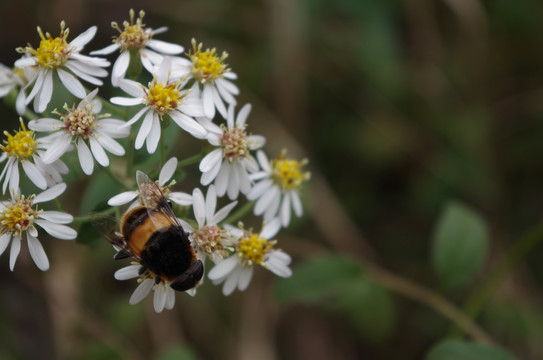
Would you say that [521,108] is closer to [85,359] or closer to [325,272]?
[325,272]

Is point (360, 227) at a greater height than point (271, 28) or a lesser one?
lesser

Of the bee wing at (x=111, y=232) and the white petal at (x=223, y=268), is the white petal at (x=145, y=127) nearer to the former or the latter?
the bee wing at (x=111, y=232)

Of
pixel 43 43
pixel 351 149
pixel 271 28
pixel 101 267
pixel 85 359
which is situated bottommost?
pixel 85 359

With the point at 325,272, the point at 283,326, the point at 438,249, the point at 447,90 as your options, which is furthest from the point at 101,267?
the point at 447,90

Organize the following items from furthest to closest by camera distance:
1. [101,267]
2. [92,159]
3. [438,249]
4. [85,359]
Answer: [101,267], [85,359], [438,249], [92,159]

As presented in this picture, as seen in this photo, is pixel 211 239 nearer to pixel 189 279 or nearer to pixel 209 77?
pixel 189 279

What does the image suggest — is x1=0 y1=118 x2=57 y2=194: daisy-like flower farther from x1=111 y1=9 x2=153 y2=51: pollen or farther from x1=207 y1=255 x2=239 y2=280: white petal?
x1=207 y1=255 x2=239 y2=280: white petal
